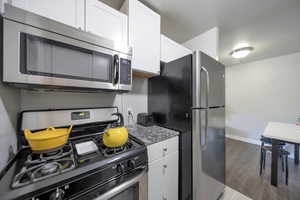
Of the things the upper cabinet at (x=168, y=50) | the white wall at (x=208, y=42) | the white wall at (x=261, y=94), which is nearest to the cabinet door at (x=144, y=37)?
the upper cabinet at (x=168, y=50)

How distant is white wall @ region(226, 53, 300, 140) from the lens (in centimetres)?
276

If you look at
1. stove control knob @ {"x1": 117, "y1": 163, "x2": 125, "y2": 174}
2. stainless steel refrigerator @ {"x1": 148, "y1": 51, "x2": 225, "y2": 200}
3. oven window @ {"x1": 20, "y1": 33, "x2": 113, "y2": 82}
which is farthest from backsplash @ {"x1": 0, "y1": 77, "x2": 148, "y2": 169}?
stove control knob @ {"x1": 117, "y1": 163, "x2": 125, "y2": 174}

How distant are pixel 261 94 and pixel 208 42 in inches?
112

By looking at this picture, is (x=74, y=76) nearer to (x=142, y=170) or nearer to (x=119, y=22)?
(x=119, y=22)

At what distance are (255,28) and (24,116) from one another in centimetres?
321

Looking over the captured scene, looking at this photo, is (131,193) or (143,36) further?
(143,36)

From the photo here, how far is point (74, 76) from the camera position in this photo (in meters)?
0.79

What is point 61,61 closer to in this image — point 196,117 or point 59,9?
point 59,9

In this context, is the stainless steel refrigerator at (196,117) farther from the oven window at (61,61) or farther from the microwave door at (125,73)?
the oven window at (61,61)

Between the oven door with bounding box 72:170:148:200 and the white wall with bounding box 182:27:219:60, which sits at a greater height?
the white wall with bounding box 182:27:219:60

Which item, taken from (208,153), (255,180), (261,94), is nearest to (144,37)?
(208,153)

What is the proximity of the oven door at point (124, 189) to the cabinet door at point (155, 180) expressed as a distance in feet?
0.46

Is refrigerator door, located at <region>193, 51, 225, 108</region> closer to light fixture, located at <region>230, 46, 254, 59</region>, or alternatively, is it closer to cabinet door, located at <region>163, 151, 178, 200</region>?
cabinet door, located at <region>163, 151, 178, 200</region>

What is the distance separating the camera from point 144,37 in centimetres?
124
